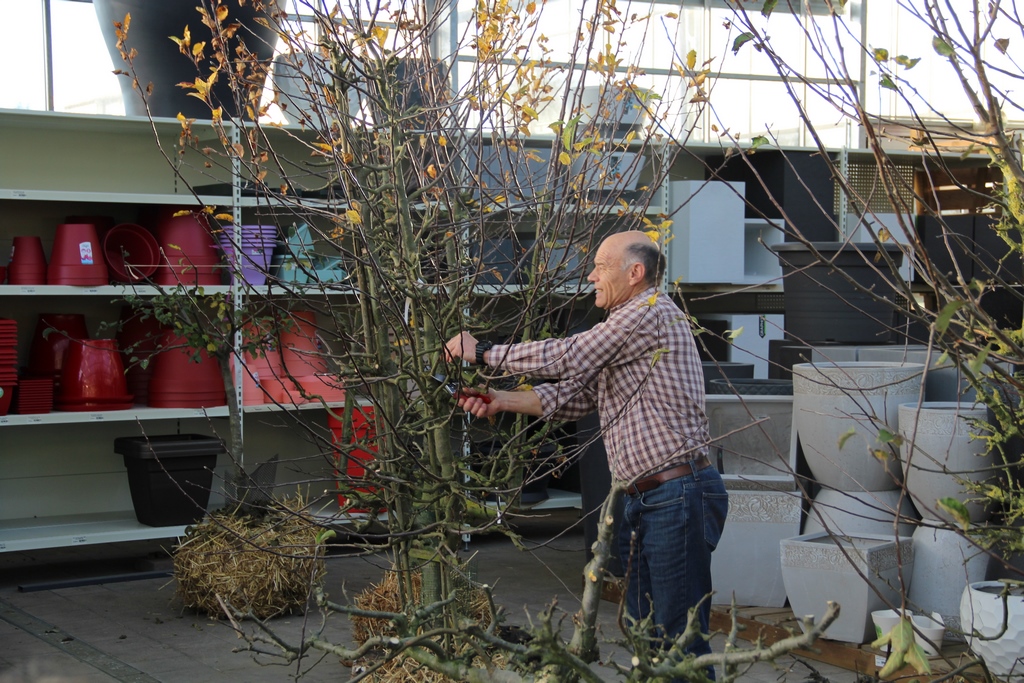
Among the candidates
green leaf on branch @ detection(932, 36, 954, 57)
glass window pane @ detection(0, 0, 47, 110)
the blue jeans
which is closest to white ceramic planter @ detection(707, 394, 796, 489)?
the blue jeans

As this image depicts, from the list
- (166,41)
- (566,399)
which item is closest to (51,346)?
(166,41)

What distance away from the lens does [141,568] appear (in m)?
5.88

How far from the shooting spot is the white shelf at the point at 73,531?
5.37 m

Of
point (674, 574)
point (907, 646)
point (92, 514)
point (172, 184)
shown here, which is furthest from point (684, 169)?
point (907, 646)

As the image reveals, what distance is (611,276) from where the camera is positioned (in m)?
3.13

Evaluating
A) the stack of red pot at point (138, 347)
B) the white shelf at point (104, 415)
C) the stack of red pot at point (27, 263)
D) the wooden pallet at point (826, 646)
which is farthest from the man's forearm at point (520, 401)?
the stack of red pot at point (138, 347)

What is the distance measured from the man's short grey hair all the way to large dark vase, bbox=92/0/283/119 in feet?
9.95

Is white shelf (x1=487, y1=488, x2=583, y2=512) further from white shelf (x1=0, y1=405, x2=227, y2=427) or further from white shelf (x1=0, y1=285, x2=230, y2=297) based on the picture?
white shelf (x1=0, y1=285, x2=230, y2=297)

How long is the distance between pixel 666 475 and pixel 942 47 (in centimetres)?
175

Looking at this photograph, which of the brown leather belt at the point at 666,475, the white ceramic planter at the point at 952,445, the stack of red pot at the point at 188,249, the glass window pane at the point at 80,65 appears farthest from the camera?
the glass window pane at the point at 80,65

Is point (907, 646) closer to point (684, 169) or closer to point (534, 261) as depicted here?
point (534, 261)

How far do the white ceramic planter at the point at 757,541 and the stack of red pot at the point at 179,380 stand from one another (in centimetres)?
279

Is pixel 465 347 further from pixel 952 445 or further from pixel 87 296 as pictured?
pixel 87 296

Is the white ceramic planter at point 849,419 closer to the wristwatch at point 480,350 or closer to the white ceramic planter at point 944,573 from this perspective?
the white ceramic planter at point 944,573
